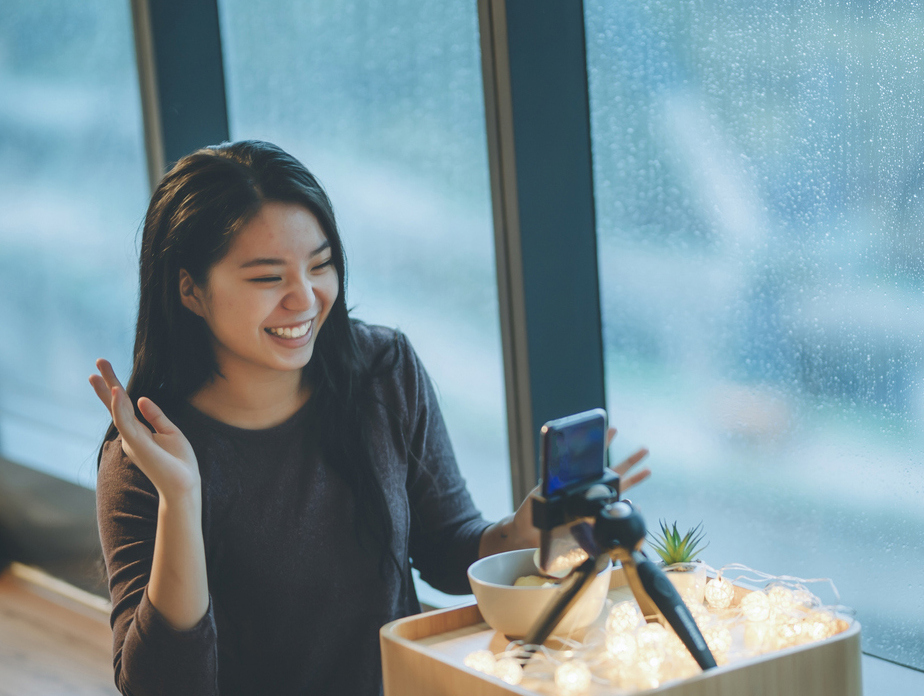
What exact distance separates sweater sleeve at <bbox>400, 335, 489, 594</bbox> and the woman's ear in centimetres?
34

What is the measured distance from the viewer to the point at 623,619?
0.94 meters

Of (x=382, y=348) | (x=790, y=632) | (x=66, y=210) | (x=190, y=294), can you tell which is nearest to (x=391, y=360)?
(x=382, y=348)

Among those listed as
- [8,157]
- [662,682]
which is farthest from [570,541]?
[8,157]

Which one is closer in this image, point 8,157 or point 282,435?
point 282,435

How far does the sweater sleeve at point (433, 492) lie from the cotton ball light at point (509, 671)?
1.81 feet

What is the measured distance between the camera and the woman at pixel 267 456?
1.26 metres

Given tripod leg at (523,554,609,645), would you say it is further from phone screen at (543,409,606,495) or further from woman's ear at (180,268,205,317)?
woman's ear at (180,268,205,317)

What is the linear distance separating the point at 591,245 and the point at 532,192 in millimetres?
153

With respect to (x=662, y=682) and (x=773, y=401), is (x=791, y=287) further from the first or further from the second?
(x=662, y=682)

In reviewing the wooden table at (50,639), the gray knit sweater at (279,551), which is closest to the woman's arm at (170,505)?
the gray knit sweater at (279,551)

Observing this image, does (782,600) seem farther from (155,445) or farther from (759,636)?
(155,445)

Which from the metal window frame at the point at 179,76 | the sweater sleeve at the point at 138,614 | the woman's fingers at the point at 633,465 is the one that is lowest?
the sweater sleeve at the point at 138,614

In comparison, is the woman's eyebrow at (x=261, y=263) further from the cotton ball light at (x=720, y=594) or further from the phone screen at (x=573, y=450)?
the cotton ball light at (x=720, y=594)

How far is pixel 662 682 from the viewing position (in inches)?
34.2
